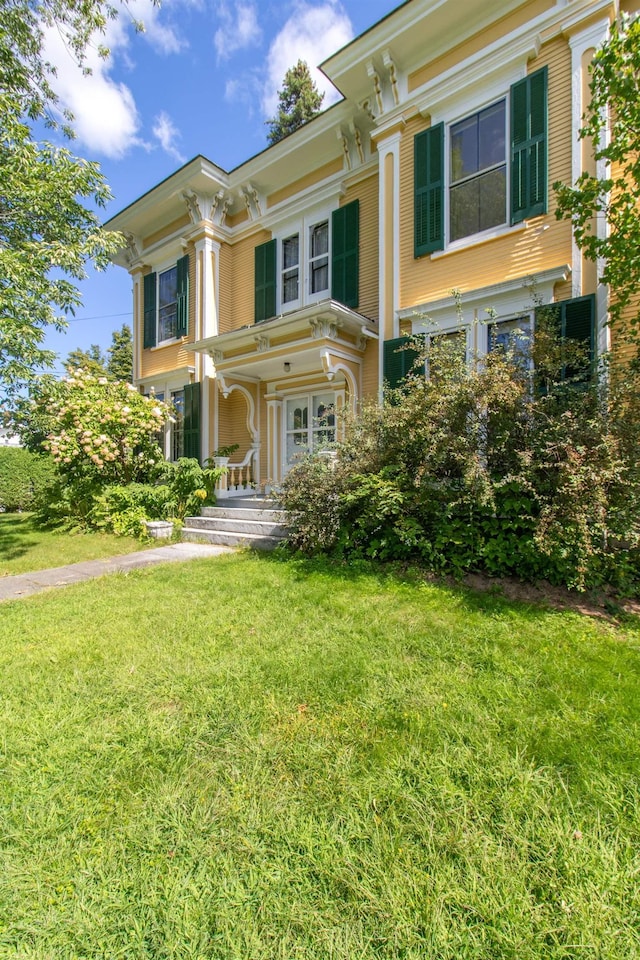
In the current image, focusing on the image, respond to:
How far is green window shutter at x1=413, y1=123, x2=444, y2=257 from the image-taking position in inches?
267

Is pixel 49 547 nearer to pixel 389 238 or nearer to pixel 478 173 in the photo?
pixel 389 238

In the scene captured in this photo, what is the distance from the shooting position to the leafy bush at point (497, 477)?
3.59 meters

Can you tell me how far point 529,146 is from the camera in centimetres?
591

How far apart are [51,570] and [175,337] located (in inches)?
287

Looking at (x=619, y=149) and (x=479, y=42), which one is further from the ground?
(x=479, y=42)

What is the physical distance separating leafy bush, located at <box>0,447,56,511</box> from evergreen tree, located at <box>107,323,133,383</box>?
37.3ft

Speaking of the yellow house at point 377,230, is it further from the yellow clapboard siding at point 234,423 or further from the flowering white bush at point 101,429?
the flowering white bush at point 101,429

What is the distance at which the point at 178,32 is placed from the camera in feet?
25.6

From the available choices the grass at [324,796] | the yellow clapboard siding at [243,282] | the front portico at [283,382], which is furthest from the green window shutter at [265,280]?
the grass at [324,796]

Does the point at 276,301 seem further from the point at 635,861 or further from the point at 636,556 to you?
the point at 635,861

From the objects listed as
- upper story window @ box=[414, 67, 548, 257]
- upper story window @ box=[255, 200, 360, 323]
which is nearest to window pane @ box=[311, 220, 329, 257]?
upper story window @ box=[255, 200, 360, 323]

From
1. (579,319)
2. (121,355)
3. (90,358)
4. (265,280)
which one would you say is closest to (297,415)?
(265,280)

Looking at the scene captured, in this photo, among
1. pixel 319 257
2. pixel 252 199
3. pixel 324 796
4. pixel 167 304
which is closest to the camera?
pixel 324 796

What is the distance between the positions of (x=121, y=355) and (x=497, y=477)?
86.6 feet
